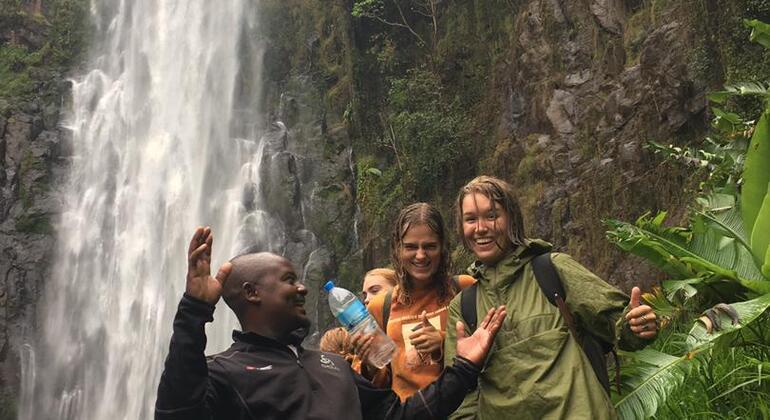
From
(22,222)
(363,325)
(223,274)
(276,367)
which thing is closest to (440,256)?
(363,325)

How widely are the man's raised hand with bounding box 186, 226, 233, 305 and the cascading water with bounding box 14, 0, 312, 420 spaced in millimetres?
17242

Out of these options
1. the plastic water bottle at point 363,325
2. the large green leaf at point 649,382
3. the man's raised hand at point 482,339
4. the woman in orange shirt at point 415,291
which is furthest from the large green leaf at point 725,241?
the plastic water bottle at point 363,325

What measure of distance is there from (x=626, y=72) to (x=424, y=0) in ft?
27.6

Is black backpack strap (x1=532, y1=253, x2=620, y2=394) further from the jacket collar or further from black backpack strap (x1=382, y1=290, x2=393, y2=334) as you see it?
black backpack strap (x1=382, y1=290, x2=393, y2=334)

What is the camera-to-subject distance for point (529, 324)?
109 inches

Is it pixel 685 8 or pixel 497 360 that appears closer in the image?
pixel 497 360

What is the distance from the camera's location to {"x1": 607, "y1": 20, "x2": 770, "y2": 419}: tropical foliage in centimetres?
329

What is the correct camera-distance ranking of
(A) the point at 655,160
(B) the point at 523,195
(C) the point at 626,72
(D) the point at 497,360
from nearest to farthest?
(D) the point at 497,360 → (A) the point at 655,160 → (C) the point at 626,72 → (B) the point at 523,195

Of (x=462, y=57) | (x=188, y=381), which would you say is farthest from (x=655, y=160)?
(x=188, y=381)

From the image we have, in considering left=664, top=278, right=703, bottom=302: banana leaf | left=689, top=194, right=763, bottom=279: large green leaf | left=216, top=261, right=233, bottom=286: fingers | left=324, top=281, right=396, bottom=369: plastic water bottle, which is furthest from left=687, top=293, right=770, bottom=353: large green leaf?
left=216, top=261, right=233, bottom=286: fingers

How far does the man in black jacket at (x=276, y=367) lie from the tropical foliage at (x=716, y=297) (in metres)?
1.01

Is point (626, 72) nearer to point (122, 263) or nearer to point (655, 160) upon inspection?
point (655, 160)

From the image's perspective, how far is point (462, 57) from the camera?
64.9 feet

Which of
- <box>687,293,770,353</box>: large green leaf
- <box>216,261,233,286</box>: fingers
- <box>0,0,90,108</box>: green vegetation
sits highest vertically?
<box>0,0,90,108</box>: green vegetation
